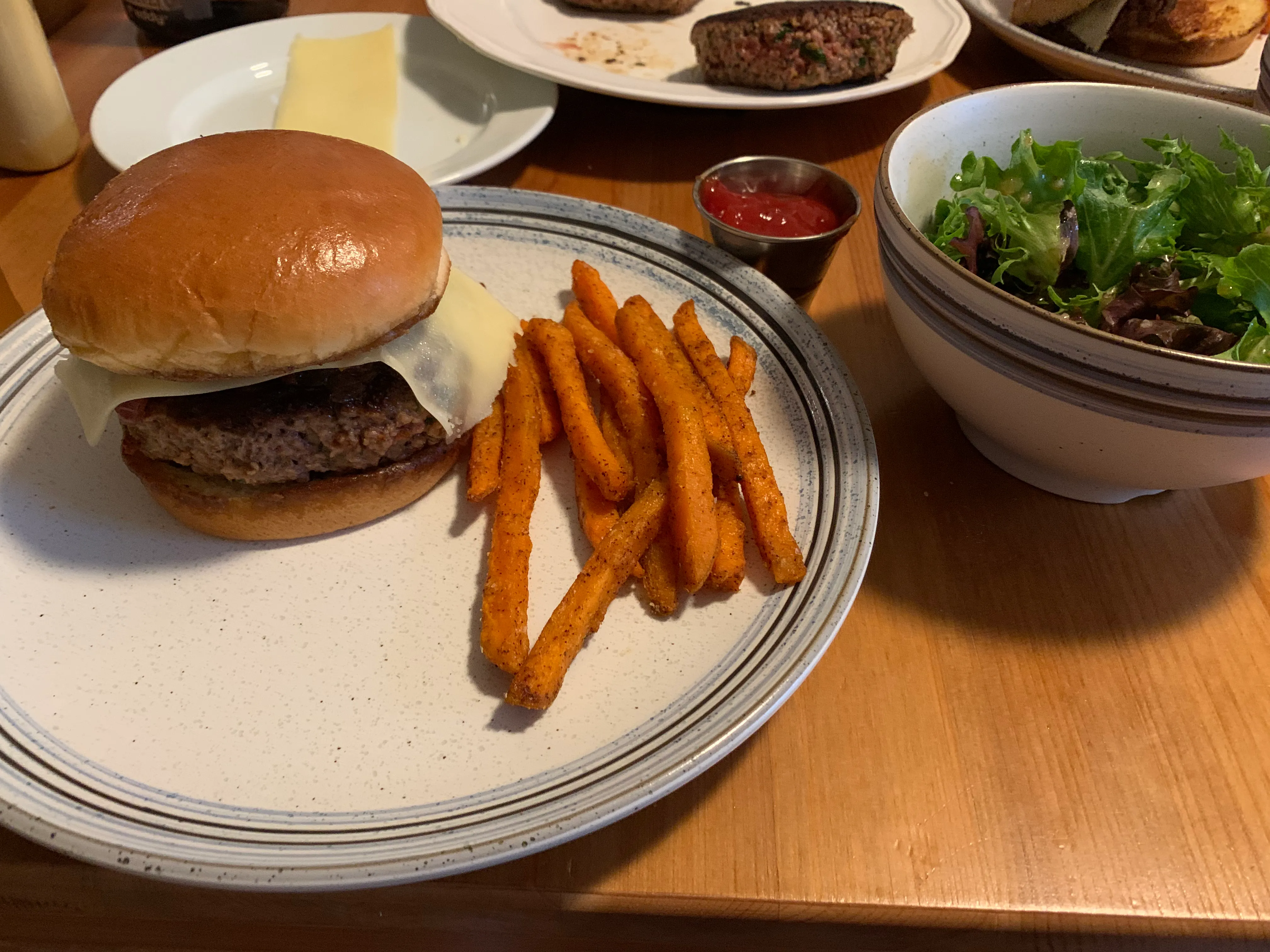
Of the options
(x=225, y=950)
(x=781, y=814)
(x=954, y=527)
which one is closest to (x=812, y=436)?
(x=954, y=527)

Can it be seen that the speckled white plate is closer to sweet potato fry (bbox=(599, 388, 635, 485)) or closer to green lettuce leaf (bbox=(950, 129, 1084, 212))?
sweet potato fry (bbox=(599, 388, 635, 485))

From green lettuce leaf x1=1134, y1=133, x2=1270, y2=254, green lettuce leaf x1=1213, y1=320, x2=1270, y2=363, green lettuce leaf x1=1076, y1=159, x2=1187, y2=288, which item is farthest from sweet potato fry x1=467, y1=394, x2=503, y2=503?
green lettuce leaf x1=1134, y1=133, x2=1270, y2=254

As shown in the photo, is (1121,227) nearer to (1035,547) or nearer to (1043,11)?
(1035,547)

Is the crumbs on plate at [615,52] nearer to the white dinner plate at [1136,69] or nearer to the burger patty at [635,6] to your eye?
the burger patty at [635,6]

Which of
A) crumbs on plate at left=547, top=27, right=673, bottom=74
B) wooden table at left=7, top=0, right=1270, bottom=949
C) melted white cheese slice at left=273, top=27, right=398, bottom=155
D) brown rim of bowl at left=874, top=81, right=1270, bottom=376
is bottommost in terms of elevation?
wooden table at left=7, top=0, right=1270, bottom=949

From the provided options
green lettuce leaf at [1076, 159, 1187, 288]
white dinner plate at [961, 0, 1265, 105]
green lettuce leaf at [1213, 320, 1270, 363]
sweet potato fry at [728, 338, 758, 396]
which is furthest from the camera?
white dinner plate at [961, 0, 1265, 105]

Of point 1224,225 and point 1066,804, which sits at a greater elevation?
point 1224,225

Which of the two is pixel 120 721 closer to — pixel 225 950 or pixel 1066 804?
pixel 225 950

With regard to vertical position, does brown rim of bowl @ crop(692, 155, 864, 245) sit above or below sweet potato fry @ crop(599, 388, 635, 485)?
above
